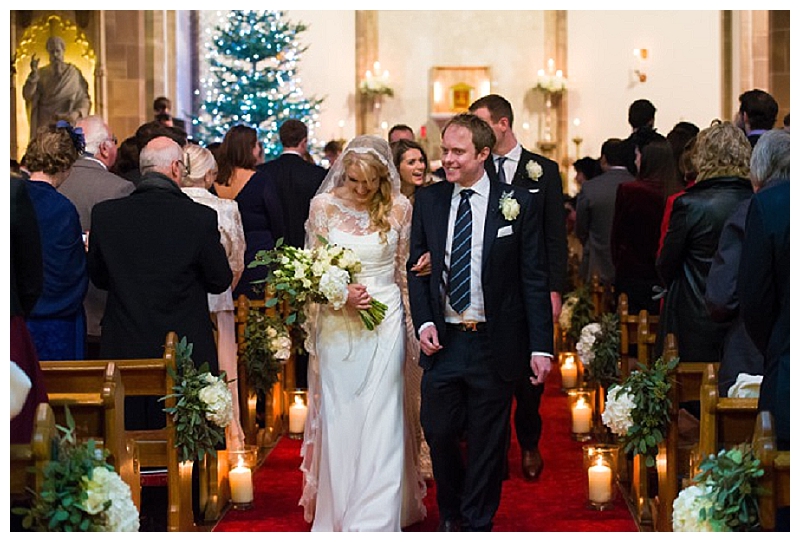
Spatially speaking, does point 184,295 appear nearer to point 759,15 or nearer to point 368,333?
point 368,333

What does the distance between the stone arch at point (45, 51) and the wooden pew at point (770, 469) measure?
42.5 feet

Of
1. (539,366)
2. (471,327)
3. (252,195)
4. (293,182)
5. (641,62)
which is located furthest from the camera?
Answer: (641,62)

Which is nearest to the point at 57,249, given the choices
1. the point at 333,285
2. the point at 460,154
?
the point at 333,285

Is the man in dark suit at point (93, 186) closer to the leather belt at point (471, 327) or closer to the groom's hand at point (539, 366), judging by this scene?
the leather belt at point (471, 327)

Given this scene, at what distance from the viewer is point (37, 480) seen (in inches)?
179

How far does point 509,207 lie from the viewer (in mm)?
6438

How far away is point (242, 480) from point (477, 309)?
196cm

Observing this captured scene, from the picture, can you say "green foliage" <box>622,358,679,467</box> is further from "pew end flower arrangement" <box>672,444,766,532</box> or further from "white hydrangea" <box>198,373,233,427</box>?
"white hydrangea" <box>198,373,233,427</box>

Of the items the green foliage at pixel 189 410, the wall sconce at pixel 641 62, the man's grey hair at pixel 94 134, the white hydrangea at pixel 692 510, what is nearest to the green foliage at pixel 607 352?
the green foliage at pixel 189 410

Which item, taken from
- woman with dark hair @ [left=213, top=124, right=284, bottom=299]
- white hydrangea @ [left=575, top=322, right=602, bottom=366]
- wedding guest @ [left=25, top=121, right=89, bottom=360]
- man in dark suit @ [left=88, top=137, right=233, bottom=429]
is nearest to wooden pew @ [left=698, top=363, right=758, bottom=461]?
man in dark suit @ [left=88, top=137, right=233, bottom=429]

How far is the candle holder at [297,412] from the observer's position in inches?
393

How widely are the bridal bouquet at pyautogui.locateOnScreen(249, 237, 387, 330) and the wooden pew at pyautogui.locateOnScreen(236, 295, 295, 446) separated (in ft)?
6.81

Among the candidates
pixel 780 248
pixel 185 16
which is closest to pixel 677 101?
pixel 185 16

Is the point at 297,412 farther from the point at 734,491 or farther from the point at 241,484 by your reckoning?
the point at 734,491
